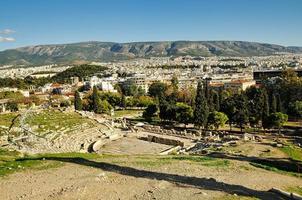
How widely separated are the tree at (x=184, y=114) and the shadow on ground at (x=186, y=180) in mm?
36412

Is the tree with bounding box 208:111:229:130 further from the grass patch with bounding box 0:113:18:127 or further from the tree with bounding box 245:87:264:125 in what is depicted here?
the grass patch with bounding box 0:113:18:127

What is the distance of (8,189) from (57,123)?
3268 cm

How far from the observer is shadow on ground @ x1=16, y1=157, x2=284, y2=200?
61.5 feet

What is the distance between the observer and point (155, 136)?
161 ft

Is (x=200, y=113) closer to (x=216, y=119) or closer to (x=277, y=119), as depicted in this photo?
(x=216, y=119)

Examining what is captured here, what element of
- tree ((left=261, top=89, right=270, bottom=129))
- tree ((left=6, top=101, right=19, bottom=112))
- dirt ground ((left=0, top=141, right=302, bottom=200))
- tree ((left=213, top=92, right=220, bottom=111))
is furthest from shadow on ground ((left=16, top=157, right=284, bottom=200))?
tree ((left=6, top=101, right=19, bottom=112))

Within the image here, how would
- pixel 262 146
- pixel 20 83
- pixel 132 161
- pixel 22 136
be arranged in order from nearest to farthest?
pixel 132 161 < pixel 262 146 < pixel 22 136 < pixel 20 83

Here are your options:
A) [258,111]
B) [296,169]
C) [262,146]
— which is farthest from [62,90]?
[296,169]

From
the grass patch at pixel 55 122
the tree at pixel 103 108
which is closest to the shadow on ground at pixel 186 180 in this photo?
the grass patch at pixel 55 122

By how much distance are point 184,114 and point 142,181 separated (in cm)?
4138

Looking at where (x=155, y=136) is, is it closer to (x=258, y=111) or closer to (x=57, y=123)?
(x=57, y=123)

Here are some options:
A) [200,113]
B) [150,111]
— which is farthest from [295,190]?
[150,111]

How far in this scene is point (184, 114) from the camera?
6116cm

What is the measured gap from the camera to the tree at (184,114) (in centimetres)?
6062
